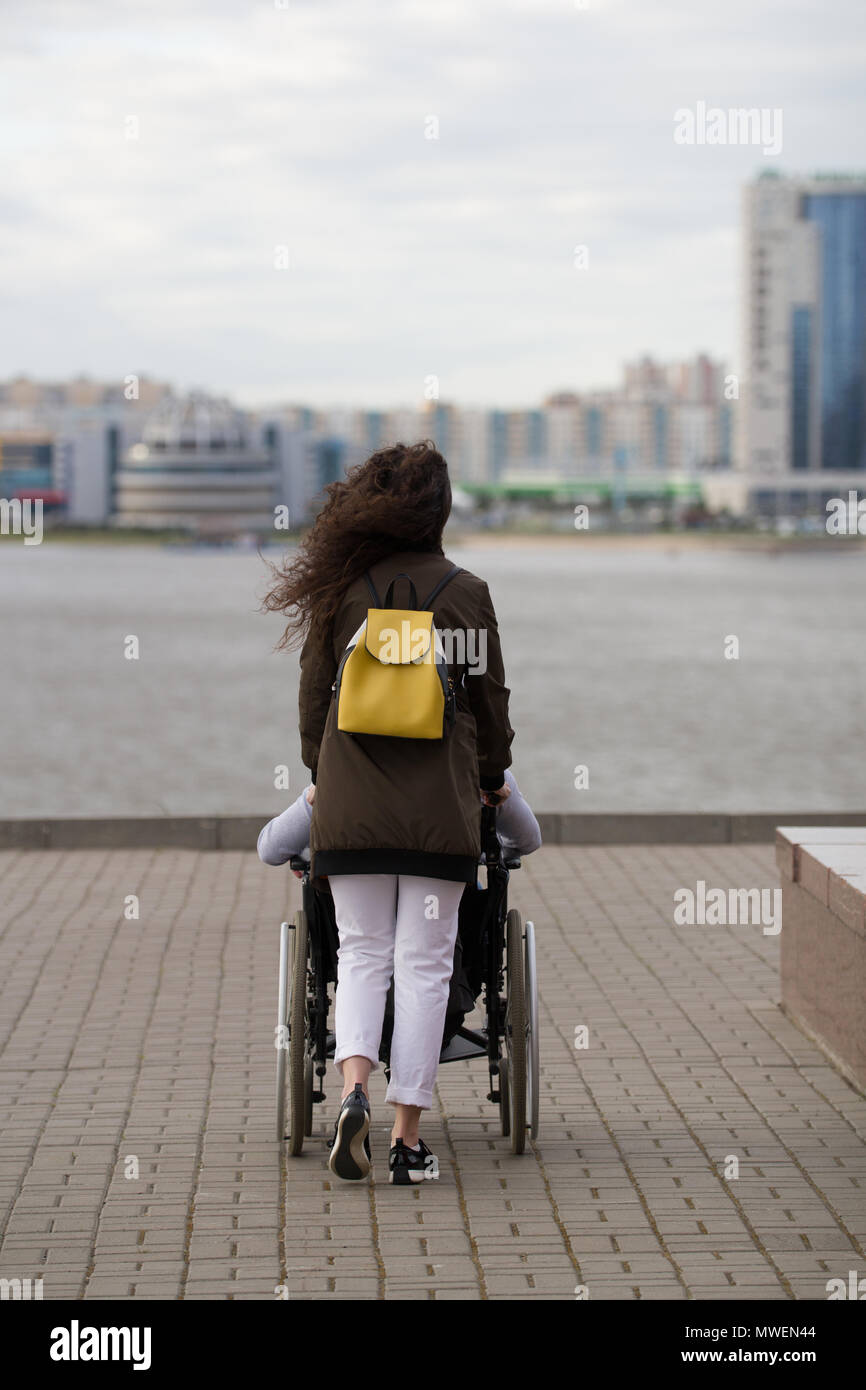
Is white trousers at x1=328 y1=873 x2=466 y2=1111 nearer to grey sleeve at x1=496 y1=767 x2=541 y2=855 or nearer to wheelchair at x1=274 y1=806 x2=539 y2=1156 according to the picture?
wheelchair at x1=274 y1=806 x2=539 y2=1156

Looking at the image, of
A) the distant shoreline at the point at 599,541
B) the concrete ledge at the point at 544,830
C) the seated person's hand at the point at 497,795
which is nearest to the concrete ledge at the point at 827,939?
the seated person's hand at the point at 497,795

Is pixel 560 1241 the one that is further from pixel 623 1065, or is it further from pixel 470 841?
pixel 623 1065

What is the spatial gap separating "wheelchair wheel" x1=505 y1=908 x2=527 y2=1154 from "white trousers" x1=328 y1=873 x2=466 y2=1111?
201mm

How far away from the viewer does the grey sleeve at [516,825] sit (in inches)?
189

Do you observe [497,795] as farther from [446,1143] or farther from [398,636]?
[446,1143]

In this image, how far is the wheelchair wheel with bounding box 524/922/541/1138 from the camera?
15.6 feet

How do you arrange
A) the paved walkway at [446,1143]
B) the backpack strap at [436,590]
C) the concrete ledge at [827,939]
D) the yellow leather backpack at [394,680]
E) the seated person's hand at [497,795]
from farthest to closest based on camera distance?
1. the concrete ledge at [827,939]
2. the seated person's hand at [497,795]
3. the backpack strap at [436,590]
4. the yellow leather backpack at [394,680]
5. the paved walkway at [446,1143]

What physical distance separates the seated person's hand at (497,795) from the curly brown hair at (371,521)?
608mm

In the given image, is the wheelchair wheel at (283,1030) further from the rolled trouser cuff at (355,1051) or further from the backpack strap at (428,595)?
the backpack strap at (428,595)

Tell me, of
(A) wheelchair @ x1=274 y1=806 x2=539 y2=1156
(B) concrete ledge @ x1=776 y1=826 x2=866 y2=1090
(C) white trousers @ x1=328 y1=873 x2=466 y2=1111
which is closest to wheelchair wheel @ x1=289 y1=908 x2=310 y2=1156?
Result: (A) wheelchair @ x1=274 y1=806 x2=539 y2=1156

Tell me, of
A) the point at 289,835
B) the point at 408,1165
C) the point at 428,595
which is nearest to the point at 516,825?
the point at 289,835

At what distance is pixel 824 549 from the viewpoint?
135 meters

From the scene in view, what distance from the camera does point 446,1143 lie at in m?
5.08
